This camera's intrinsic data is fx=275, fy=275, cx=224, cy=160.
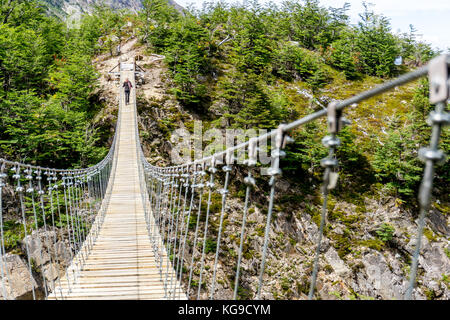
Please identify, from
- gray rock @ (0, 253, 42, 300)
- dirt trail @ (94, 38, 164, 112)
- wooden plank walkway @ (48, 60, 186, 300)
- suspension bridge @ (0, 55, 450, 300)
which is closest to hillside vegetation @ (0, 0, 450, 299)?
dirt trail @ (94, 38, 164, 112)

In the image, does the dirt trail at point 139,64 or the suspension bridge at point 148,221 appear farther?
the dirt trail at point 139,64

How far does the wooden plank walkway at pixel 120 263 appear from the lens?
9.36ft

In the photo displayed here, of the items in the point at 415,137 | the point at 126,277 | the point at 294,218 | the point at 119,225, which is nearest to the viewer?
the point at 126,277

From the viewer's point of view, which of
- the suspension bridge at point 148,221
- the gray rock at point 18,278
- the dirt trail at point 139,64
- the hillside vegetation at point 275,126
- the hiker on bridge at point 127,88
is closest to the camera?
the suspension bridge at point 148,221

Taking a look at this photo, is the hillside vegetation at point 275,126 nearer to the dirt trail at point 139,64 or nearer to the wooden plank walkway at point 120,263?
the dirt trail at point 139,64

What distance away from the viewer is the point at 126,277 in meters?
3.15

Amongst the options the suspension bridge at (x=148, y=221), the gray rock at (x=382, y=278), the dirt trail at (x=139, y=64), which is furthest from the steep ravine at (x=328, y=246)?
the suspension bridge at (x=148, y=221)

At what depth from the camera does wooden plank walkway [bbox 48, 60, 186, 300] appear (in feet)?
9.36

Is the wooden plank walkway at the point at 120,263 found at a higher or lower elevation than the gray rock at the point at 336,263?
higher

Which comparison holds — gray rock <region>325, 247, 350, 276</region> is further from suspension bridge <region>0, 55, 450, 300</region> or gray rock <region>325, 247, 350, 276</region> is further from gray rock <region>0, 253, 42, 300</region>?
gray rock <region>0, 253, 42, 300</region>

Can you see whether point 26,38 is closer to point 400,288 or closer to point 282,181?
point 282,181

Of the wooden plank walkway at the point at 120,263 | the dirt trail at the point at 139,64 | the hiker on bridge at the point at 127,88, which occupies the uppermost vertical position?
the dirt trail at the point at 139,64
